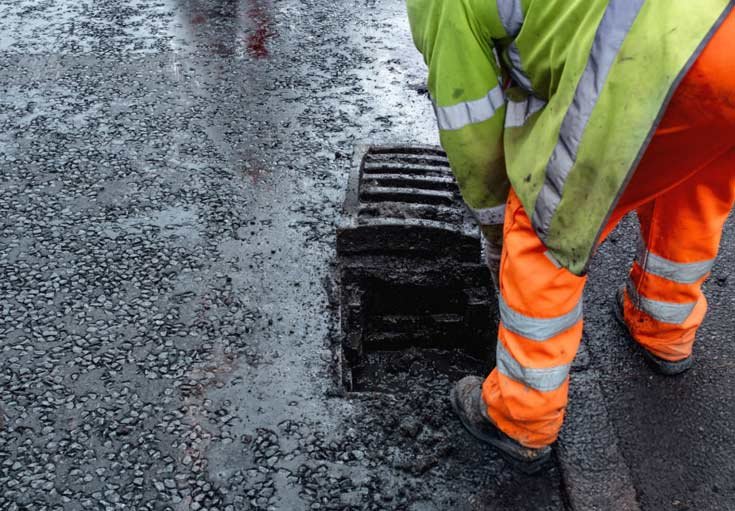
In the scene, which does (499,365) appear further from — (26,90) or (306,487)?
(26,90)

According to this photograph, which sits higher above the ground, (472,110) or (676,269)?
(472,110)

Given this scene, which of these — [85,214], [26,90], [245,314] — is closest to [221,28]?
[26,90]

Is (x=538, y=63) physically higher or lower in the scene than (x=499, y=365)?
higher

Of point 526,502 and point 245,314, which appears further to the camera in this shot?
point 245,314


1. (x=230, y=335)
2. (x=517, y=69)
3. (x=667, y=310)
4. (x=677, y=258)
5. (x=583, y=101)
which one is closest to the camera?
(x=583, y=101)

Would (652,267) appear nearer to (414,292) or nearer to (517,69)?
(414,292)

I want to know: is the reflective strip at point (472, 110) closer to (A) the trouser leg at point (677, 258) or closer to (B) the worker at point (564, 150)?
(B) the worker at point (564, 150)

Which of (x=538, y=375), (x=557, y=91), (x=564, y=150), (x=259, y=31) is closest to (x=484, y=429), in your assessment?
(x=538, y=375)

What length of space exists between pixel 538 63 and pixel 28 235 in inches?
97.5

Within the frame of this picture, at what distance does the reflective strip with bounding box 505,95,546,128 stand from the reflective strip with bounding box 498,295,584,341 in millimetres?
508

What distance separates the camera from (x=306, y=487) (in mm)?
2133

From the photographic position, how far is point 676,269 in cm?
243

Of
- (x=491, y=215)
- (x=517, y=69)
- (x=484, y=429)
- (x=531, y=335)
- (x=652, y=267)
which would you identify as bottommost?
(x=484, y=429)

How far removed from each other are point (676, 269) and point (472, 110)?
3.29ft
